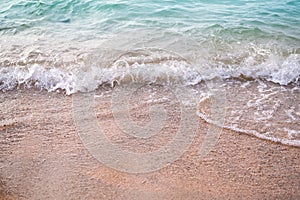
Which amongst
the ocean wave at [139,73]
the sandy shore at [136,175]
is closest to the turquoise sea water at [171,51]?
the ocean wave at [139,73]

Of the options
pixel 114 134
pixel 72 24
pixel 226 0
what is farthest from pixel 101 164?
pixel 226 0

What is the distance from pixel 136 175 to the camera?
90.0 inches

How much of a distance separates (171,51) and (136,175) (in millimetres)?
2766

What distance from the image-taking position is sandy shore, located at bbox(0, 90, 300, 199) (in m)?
2.12

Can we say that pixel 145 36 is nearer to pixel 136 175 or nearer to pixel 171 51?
pixel 171 51

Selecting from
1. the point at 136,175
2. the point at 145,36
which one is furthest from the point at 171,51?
the point at 136,175

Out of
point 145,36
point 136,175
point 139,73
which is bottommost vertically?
point 136,175

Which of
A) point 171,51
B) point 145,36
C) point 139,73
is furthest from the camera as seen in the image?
point 145,36

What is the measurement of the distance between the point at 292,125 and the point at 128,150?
5.51ft

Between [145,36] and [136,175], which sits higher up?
[145,36]

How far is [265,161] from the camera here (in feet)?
7.92

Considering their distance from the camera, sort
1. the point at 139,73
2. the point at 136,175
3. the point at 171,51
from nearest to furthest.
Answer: the point at 136,175 → the point at 139,73 → the point at 171,51

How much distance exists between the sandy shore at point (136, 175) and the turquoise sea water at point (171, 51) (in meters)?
0.38

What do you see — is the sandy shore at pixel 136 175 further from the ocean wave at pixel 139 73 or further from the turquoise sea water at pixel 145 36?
the turquoise sea water at pixel 145 36
